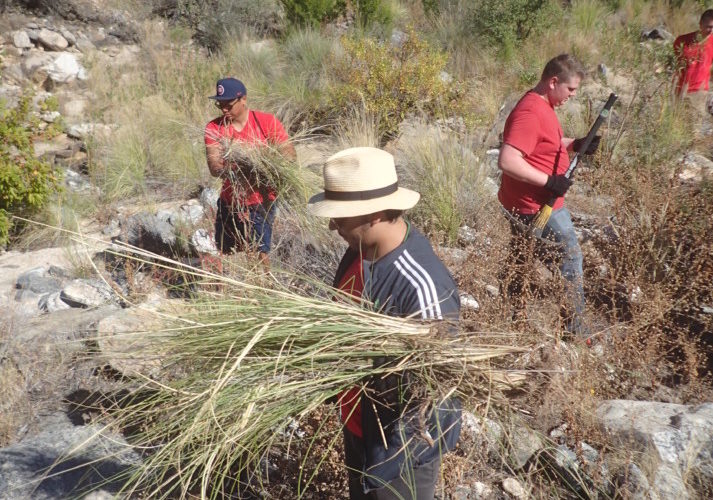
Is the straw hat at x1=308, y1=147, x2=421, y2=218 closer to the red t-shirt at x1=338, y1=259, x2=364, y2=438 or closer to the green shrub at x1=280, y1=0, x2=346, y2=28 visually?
the red t-shirt at x1=338, y1=259, x2=364, y2=438

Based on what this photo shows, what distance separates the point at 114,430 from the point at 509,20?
8976 mm

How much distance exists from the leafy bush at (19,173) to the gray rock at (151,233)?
992 millimetres

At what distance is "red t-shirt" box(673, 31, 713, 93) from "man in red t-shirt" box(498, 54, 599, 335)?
3.74 metres

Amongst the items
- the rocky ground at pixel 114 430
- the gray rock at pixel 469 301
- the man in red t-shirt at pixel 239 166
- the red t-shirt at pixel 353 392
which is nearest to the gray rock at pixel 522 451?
the rocky ground at pixel 114 430

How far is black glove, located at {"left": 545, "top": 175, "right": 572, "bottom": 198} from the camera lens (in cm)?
352

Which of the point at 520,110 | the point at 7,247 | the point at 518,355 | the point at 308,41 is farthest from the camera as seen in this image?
the point at 308,41

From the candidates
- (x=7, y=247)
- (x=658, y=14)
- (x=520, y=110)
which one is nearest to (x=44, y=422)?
(x=520, y=110)

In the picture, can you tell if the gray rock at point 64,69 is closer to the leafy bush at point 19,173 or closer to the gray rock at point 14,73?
the gray rock at point 14,73

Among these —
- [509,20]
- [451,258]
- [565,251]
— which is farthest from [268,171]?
[509,20]

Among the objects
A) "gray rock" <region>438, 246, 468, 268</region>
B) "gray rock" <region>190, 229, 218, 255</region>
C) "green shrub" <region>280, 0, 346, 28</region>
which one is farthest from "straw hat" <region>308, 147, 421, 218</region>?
"green shrub" <region>280, 0, 346, 28</region>

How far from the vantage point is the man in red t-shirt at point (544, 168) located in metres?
3.54

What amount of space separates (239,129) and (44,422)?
209 centimetres

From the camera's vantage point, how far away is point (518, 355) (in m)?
1.84

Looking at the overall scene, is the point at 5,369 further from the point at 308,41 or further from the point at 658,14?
the point at 658,14
